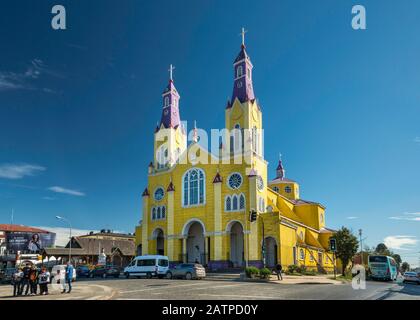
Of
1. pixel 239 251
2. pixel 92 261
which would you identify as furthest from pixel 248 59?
pixel 92 261

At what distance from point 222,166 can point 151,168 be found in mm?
12481

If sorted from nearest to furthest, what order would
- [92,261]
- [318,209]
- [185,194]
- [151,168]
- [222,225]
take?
[222,225], [185,194], [151,168], [318,209], [92,261]

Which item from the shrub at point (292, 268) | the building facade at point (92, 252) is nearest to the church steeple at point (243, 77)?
the shrub at point (292, 268)

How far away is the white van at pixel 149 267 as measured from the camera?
36.2 m

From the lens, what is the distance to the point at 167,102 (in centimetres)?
5806

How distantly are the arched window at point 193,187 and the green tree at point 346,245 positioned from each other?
18802mm

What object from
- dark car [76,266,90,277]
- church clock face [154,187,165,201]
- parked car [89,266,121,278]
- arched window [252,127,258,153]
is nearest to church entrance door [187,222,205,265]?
church clock face [154,187,165,201]

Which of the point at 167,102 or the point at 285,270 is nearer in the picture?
the point at 285,270

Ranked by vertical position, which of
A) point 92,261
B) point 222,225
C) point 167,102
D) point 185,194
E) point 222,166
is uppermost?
point 167,102

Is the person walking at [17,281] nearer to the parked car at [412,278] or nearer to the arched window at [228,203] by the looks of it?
the arched window at [228,203]

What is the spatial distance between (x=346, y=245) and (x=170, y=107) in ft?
102

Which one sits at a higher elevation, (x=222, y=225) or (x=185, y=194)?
(x=185, y=194)
